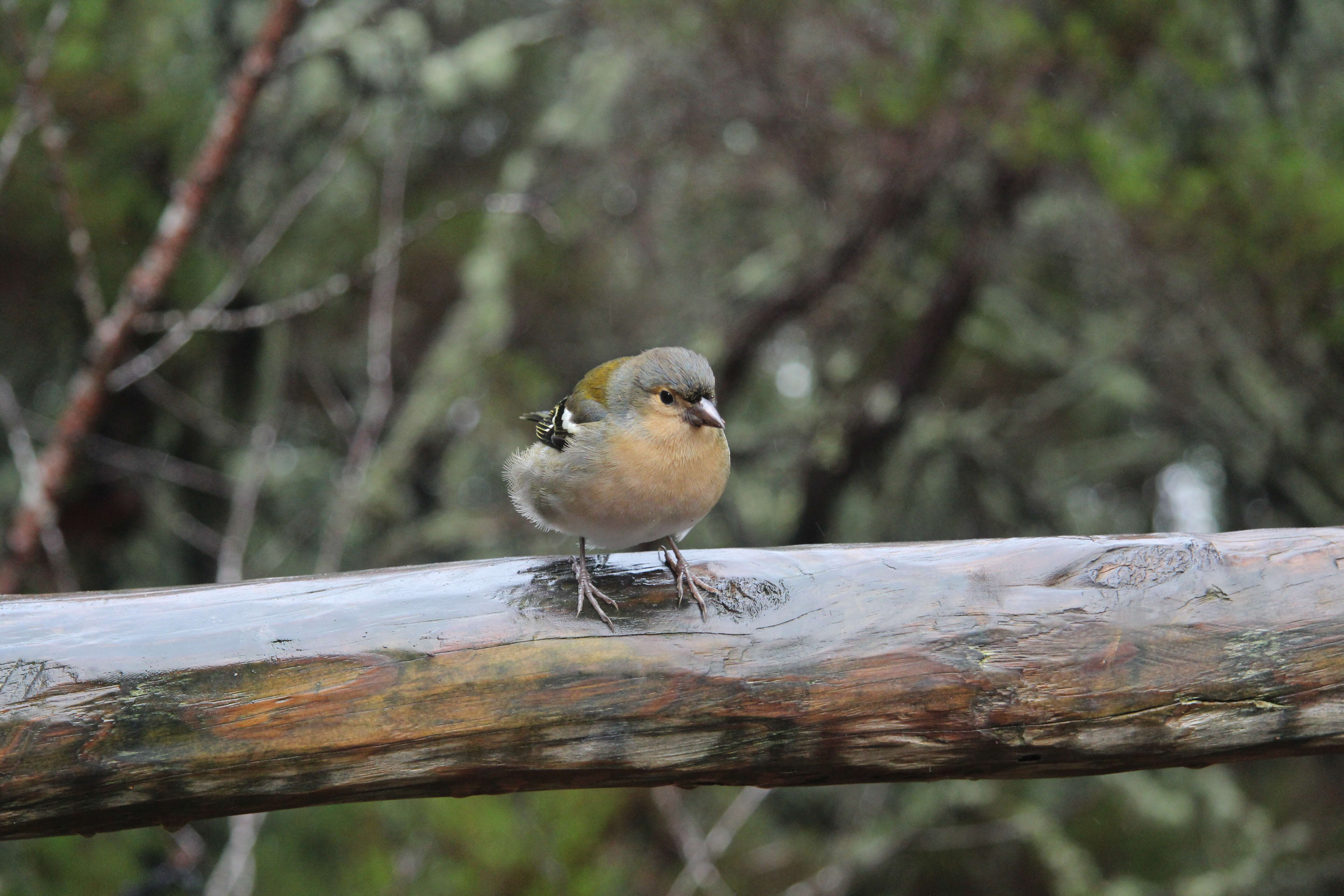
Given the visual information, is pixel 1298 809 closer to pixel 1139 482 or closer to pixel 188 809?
pixel 1139 482

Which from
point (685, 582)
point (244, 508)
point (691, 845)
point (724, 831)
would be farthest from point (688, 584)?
point (724, 831)

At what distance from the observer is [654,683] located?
1.79 meters

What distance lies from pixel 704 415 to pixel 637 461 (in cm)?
21

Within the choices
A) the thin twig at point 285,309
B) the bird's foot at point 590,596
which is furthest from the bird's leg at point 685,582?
the thin twig at point 285,309

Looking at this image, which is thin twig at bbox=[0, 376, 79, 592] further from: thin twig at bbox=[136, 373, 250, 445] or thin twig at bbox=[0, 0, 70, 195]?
thin twig at bbox=[0, 0, 70, 195]

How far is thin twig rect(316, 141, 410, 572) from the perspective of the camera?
4.01 metres

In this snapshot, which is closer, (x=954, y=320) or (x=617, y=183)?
(x=954, y=320)

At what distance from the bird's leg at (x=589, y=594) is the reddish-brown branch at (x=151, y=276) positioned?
231 centimetres

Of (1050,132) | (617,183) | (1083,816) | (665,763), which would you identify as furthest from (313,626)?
(1083,816)

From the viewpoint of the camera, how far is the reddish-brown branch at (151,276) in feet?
11.7

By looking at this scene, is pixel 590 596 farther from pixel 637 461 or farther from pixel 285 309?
pixel 285 309

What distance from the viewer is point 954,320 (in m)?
5.10

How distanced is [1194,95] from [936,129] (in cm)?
110

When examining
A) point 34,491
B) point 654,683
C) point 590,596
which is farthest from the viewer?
point 34,491
